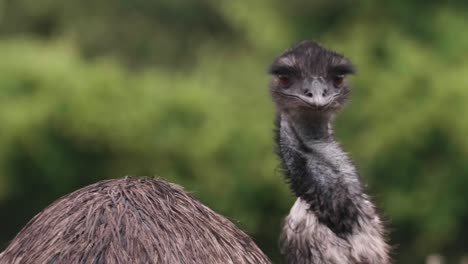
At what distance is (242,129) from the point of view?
14.7m

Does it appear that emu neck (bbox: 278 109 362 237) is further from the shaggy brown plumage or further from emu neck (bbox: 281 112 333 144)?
the shaggy brown plumage

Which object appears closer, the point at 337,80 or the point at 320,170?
the point at 320,170

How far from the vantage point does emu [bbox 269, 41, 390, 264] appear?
5.51m

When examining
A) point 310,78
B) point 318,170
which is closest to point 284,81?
point 310,78

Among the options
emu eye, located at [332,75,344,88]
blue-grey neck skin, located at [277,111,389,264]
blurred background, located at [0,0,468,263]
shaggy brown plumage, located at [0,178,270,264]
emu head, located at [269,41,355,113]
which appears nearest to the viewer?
shaggy brown plumage, located at [0,178,270,264]

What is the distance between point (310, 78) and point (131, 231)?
1.18 metres

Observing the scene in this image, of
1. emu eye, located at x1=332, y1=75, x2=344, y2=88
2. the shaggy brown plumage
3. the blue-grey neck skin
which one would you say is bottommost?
the shaggy brown plumage

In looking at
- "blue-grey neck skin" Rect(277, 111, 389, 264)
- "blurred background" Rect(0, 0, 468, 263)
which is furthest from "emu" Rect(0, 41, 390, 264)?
"blurred background" Rect(0, 0, 468, 263)

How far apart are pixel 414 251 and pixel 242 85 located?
2704 millimetres

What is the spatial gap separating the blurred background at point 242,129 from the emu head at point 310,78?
7.76 m

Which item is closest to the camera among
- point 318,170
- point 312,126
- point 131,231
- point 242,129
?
point 131,231

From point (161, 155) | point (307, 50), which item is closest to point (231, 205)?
point (161, 155)

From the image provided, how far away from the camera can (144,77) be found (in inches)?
609

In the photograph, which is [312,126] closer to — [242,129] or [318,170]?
[318,170]
